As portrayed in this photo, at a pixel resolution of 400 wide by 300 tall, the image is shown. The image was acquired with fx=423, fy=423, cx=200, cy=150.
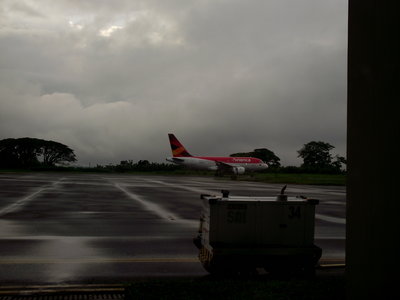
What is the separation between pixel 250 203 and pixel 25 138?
144598 mm

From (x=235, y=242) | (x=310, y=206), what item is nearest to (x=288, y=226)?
(x=310, y=206)

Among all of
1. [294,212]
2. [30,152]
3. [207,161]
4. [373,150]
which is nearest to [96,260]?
[294,212]

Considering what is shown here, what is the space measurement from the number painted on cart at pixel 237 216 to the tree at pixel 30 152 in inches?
5058

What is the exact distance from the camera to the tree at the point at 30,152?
429 ft

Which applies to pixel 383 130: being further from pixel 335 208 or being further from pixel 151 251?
pixel 335 208

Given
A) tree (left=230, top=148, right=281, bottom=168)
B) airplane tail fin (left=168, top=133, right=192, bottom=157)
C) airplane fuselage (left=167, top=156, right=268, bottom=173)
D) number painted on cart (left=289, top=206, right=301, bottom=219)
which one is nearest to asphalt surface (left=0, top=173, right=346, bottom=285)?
number painted on cart (left=289, top=206, right=301, bottom=219)

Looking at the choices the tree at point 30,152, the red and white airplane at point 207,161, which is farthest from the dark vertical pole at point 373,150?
the tree at point 30,152

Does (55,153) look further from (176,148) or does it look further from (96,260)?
(96,260)

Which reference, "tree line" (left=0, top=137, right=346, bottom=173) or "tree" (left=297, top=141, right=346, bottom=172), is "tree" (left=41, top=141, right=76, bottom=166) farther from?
"tree" (left=297, top=141, right=346, bottom=172)

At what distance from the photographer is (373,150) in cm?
489

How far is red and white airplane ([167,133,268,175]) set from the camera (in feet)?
287

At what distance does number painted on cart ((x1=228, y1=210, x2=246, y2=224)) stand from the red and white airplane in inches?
2973

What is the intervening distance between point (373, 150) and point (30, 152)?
14587 centimetres

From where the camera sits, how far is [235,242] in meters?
8.41
